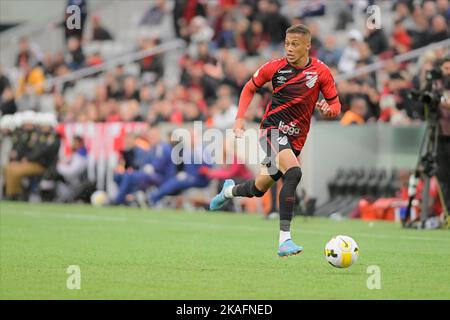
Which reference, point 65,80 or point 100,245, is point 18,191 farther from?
point 100,245

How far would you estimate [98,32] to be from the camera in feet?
92.5

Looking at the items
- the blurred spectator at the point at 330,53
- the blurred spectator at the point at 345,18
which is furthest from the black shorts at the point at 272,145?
the blurred spectator at the point at 345,18

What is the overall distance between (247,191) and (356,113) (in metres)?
7.64

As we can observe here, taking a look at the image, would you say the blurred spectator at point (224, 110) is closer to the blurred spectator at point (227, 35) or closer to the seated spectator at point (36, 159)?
the blurred spectator at point (227, 35)

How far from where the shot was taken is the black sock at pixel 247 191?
1152 centimetres

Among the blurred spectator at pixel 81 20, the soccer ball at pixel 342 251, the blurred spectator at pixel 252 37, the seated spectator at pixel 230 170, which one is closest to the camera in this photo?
the soccer ball at pixel 342 251

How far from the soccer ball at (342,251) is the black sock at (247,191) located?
62.5 inches

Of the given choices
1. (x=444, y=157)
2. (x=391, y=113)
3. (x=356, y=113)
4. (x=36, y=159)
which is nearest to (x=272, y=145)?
(x=444, y=157)

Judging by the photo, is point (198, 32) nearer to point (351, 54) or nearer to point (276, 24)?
point (276, 24)

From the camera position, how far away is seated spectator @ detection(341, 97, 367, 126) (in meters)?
18.8

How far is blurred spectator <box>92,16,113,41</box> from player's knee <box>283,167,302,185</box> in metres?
18.3

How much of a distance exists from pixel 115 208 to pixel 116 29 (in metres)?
9.79
